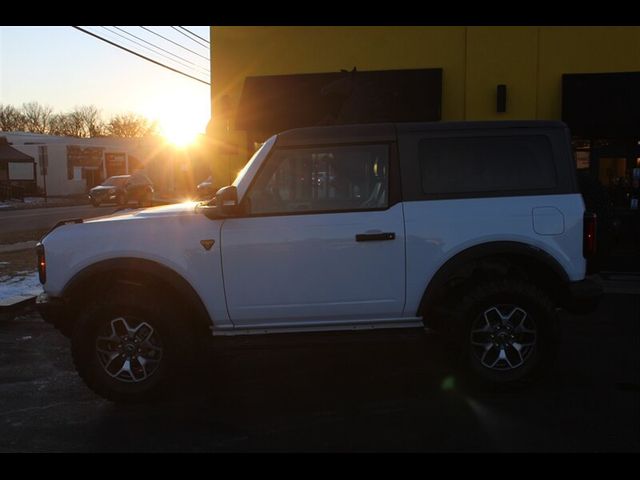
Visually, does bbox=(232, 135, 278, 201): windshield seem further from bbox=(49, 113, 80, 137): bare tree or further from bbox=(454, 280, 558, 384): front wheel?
bbox=(49, 113, 80, 137): bare tree

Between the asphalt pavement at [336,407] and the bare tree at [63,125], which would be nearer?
the asphalt pavement at [336,407]

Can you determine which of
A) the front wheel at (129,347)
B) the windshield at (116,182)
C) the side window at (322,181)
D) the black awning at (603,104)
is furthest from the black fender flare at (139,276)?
the windshield at (116,182)

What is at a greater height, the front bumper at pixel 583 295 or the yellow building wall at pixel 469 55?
the yellow building wall at pixel 469 55

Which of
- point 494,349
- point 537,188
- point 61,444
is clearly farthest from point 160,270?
point 537,188

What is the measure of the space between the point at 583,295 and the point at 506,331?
633mm

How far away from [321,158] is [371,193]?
1.51 feet

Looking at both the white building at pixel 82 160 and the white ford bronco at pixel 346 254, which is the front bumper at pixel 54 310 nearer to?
the white ford bronco at pixel 346 254

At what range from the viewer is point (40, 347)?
6000 mm

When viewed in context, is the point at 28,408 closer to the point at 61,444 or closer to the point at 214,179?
the point at 61,444

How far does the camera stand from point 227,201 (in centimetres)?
434

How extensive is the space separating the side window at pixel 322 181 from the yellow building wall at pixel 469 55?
9.02 meters

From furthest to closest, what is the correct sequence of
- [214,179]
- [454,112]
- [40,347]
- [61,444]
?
1. [214,179]
2. [454,112]
3. [40,347]
4. [61,444]

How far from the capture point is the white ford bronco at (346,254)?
14.2ft

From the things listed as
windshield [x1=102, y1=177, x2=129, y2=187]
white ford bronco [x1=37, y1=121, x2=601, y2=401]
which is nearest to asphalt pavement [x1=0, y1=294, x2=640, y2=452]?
white ford bronco [x1=37, y1=121, x2=601, y2=401]
